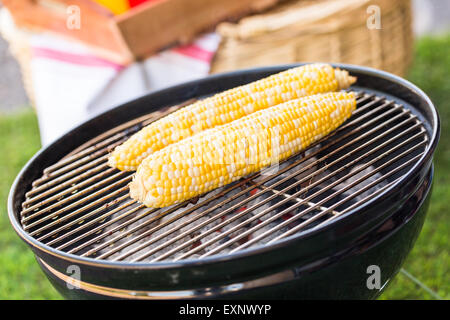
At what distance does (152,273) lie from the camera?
1245mm

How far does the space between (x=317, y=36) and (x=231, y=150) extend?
5.24 feet

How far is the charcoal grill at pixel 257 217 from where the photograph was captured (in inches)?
50.2

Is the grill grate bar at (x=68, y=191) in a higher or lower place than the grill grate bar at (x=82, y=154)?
lower

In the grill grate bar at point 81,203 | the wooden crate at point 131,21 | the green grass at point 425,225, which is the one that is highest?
the wooden crate at point 131,21

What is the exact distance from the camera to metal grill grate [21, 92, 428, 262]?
57.3 inches

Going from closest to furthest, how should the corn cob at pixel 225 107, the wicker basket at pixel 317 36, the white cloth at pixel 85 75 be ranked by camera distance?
the corn cob at pixel 225 107
the wicker basket at pixel 317 36
the white cloth at pixel 85 75

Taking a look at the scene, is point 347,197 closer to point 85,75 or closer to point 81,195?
point 81,195

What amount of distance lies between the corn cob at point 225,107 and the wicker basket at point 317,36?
102cm

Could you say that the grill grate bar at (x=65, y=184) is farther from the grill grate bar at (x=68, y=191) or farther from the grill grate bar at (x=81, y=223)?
the grill grate bar at (x=81, y=223)

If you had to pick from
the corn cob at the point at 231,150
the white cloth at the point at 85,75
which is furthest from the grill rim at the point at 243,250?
the white cloth at the point at 85,75

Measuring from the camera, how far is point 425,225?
294cm

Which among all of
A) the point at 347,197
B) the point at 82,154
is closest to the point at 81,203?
the point at 82,154

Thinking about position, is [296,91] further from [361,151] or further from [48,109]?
[48,109]

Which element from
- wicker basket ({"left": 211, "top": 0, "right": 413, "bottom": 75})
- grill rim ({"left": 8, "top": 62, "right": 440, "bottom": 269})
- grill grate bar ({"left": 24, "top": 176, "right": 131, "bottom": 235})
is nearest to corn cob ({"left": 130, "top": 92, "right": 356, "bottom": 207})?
grill grate bar ({"left": 24, "top": 176, "right": 131, "bottom": 235})
